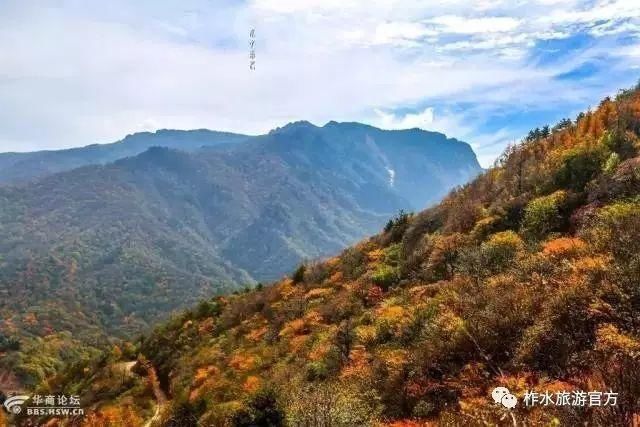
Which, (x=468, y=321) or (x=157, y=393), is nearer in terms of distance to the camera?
(x=468, y=321)

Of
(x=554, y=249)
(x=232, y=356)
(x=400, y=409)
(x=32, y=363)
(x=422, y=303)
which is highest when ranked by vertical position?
(x=554, y=249)

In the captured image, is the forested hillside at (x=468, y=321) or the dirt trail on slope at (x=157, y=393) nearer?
the forested hillside at (x=468, y=321)

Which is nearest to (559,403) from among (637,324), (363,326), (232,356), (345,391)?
(637,324)

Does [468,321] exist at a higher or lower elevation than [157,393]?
higher

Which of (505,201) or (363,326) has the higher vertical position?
(505,201)

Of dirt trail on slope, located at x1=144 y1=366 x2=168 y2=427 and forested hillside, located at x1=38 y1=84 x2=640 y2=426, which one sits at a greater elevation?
forested hillside, located at x1=38 y1=84 x2=640 y2=426

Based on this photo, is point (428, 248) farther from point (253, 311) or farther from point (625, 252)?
point (253, 311)

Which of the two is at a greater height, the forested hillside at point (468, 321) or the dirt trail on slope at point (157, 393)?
the forested hillside at point (468, 321)

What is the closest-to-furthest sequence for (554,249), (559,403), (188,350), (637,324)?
(559,403) → (637,324) → (554,249) → (188,350)
